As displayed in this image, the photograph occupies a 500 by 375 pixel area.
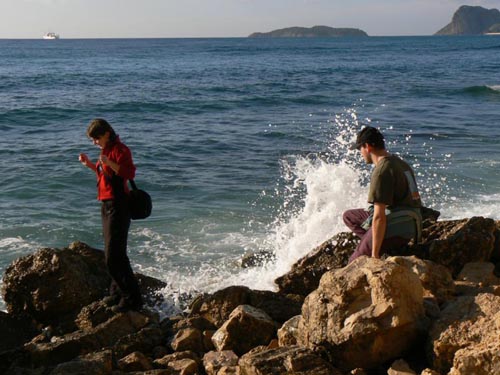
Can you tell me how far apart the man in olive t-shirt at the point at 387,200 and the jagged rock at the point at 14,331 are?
3306 millimetres

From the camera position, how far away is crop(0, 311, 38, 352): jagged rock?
628 centimetres

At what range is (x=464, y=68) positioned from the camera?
49719 mm

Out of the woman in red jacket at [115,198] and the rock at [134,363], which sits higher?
the woman in red jacket at [115,198]

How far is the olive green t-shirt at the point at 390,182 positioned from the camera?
523 cm

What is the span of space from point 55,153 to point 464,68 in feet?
130

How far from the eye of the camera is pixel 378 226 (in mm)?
5277

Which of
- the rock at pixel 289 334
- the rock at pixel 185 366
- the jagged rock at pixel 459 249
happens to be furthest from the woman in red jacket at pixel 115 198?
the jagged rock at pixel 459 249

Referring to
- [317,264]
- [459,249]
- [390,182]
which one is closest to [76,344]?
[317,264]

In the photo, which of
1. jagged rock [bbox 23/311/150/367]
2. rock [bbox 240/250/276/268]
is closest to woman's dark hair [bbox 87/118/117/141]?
jagged rock [bbox 23/311/150/367]

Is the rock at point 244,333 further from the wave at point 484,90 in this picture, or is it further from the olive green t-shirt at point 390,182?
the wave at point 484,90

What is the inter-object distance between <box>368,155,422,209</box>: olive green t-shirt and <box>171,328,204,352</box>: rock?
6.10 ft

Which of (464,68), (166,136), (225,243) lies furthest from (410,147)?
(464,68)

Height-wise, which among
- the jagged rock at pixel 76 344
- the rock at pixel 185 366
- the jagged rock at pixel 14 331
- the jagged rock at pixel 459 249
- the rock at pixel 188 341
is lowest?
the jagged rock at pixel 14 331

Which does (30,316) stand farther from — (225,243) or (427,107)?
(427,107)
